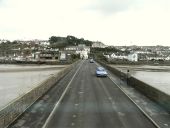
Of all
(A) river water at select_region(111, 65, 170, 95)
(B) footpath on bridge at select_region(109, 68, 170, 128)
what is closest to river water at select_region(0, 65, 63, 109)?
(B) footpath on bridge at select_region(109, 68, 170, 128)

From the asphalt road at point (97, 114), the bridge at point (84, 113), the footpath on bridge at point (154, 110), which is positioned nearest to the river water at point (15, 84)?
the bridge at point (84, 113)

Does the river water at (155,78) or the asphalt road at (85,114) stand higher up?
the asphalt road at (85,114)

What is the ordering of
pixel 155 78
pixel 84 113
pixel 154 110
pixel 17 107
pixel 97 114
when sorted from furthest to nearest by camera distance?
pixel 155 78, pixel 154 110, pixel 84 113, pixel 97 114, pixel 17 107

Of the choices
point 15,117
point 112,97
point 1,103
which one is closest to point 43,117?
point 15,117

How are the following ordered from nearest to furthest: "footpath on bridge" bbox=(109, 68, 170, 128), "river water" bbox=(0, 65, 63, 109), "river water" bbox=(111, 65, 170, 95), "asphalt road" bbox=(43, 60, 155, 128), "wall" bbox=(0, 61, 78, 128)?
"wall" bbox=(0, 61, 78, 128) < "asphalt road" bbox=(43, 60, 155, 128) < "footpath on bridge" bbox=(109, 68, 170, 128) < "river water" bbox=(0, 65, 63, 109) < "river water" bbox=(111, 65, 170, 95)

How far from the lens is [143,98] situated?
94.1 ft

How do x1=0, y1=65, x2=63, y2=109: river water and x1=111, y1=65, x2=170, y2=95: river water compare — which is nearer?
x1=0, y1=65, x2=63, y2=109: river water

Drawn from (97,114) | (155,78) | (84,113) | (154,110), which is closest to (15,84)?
(155,78)

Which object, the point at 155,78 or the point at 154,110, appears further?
the point at 155,78

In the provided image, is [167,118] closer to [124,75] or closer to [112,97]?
[112,97]

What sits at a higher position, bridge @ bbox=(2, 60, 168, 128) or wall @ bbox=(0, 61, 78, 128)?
wall @ bbox=(0, 61, 78, 128)

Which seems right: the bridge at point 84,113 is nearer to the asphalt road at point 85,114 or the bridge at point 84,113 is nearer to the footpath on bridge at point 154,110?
the asphalt road at point 85,114

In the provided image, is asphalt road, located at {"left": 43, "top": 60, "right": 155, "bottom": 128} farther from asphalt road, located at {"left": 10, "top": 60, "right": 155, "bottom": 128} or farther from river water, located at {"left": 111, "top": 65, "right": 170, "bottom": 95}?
river water, located at {"left": 111, "top": 65, "right": 170, "bottom": 95}

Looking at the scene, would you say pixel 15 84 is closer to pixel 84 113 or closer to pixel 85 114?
pixel 84 113
